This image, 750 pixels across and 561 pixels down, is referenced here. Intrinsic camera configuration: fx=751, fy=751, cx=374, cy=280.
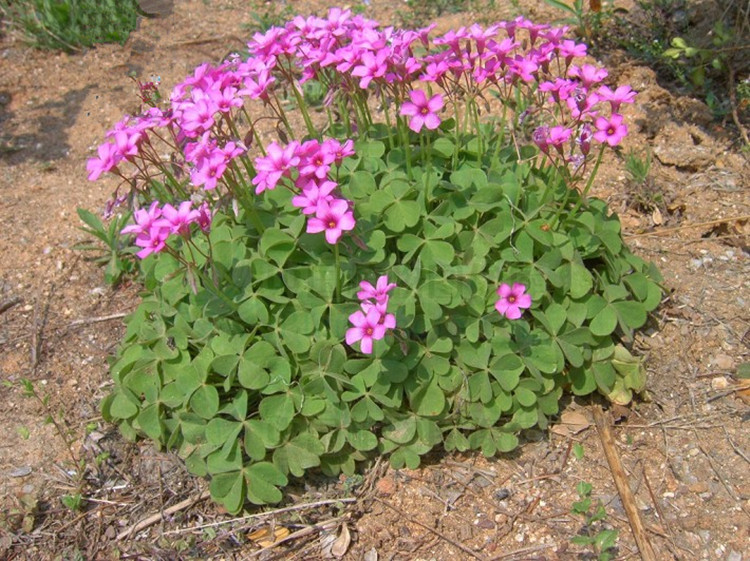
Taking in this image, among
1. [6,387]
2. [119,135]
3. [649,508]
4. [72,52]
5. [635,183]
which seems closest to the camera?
[119,135]

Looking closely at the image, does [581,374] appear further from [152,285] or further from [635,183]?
[152,285]

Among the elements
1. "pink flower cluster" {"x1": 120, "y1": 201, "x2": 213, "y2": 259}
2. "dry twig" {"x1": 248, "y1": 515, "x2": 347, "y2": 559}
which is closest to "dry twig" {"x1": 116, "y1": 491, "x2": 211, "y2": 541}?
"dry twig" {"x1": 248, "y1": 515, "x2": 347, "y2": 559}

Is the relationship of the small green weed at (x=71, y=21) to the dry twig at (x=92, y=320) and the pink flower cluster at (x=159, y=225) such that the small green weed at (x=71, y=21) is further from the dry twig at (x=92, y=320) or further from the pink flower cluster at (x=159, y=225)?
the pink flower cluster at (x=159, y=225)

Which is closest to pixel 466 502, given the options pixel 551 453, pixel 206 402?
pixel 551 453

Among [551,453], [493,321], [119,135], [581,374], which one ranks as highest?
[119,135]

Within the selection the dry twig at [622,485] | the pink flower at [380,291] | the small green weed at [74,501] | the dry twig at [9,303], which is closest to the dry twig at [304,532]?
the small green weed at [74,501]

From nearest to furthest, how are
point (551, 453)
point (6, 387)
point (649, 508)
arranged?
point (649, 508), point (551, 453), point (6, 387)
